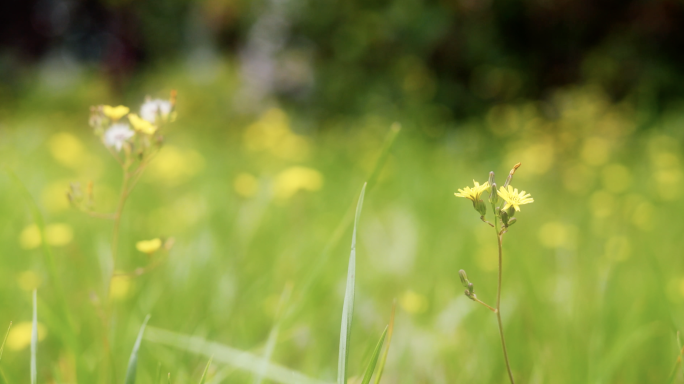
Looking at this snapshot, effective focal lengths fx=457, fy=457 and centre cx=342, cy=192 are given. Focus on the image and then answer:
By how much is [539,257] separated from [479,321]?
0.55 metres

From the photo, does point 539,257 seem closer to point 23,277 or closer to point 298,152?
point 23,277

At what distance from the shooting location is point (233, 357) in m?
0.62

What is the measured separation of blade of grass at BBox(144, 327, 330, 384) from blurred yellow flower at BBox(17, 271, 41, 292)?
475 millimetres

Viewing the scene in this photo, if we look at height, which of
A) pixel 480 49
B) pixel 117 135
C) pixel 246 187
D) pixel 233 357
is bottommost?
pixel 233 357

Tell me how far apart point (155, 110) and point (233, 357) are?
1.12 feet

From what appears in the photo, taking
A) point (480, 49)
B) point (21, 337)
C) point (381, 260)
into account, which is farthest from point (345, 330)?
point (480, 49)

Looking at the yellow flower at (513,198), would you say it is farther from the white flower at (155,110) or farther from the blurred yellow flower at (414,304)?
the blurred yellow flower at (414,304)

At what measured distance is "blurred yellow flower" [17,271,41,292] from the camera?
99cm

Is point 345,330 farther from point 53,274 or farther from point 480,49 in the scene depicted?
point 480,49

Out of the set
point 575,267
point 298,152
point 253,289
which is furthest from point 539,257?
point 298,152

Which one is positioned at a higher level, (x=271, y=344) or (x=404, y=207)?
(x=404, y=207)

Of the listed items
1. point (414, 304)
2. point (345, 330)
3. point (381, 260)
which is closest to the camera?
point (345, 330)

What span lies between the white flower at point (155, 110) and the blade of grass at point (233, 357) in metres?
0.29

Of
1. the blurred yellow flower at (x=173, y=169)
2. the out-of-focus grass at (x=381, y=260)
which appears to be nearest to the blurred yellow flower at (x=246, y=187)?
the out-of-focus grass at (x=381, y=260)
